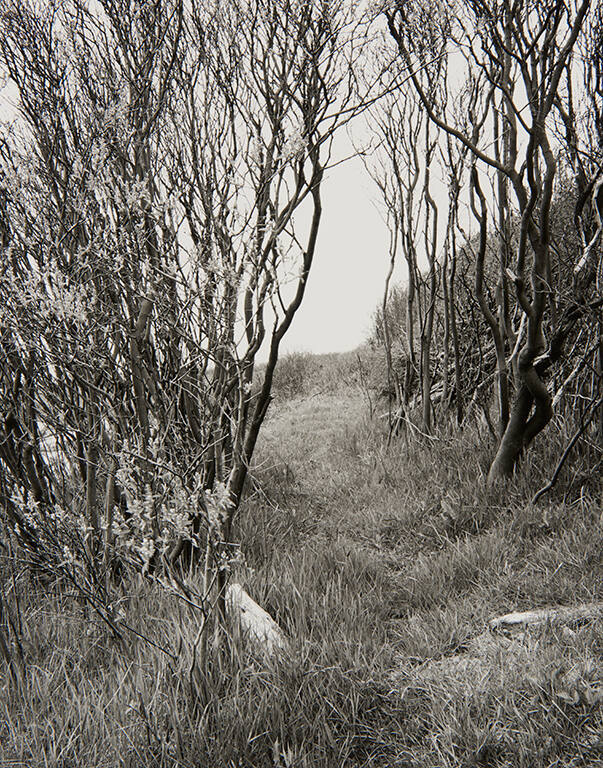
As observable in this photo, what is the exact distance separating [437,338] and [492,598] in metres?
4.08

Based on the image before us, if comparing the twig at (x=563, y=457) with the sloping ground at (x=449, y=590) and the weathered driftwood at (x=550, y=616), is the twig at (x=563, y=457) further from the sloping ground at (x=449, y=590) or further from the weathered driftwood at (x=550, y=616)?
the weathered driftwood at (x=550, y=616)

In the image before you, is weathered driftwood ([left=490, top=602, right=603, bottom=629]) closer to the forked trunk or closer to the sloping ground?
the sloping ground

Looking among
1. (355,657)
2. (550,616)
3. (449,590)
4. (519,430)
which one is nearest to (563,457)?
(519,430)

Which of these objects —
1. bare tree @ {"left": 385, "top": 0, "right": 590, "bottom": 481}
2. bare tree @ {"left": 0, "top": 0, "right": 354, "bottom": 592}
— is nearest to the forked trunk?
bare tree @ {"left": 385, "top": 0, "right": 590, "bottom": 481}

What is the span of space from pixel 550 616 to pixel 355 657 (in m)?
Answer: 0.79

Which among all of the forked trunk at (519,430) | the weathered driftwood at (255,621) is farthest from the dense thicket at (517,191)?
the weathered driftwood at (255,621)

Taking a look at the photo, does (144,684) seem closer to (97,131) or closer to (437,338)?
(97,131)

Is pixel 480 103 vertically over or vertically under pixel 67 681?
over

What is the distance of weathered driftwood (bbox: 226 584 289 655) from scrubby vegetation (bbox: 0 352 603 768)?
0.05 meters

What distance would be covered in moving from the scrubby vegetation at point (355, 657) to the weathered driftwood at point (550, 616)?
4cm

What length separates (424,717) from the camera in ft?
5.64

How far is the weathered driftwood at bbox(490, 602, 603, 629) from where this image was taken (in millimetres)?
2115

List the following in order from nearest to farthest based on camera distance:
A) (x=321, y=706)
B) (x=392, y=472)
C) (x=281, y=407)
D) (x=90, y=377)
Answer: (x=321, y=706), (x=90, y=377), (x=392, y=472), (x=281, y=407)

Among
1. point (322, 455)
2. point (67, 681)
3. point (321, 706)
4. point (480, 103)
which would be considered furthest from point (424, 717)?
point (480, 103)
